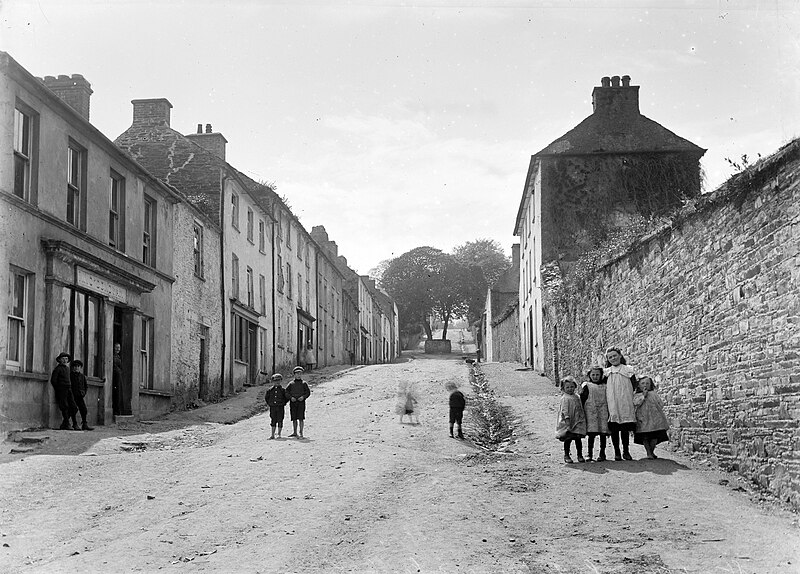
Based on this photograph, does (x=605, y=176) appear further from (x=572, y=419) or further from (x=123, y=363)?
(x=572, y=419)

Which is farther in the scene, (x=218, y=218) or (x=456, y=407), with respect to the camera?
(x=218, y=218)

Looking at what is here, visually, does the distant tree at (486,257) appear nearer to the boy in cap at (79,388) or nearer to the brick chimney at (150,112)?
the brick chimney at (150,112)

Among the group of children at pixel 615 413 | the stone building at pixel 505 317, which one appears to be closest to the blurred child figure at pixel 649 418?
the group of children at pixel 615 413

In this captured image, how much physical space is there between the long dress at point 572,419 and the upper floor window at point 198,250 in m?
15.6

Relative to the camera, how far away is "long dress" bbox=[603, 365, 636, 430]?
12.5 meters

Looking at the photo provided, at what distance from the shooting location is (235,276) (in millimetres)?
30016

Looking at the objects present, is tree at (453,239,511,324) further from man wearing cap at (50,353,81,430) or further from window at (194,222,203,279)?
man wearing cap at (50,353,81,430)

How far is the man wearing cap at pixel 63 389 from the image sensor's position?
15.6 m

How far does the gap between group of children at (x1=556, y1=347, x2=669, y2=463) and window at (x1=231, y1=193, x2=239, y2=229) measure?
19.3 metres

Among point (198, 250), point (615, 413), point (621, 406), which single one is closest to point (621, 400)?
point (621, 406)

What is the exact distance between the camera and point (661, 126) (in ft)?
97.8

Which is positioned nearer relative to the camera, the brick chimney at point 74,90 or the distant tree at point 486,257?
the brick chimney at point 74,90

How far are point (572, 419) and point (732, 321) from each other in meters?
2.82

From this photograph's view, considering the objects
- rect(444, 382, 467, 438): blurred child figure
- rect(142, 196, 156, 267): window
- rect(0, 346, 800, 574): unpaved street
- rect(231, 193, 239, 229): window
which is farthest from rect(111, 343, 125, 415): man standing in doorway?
rect(231, 193, 239, 229): window
